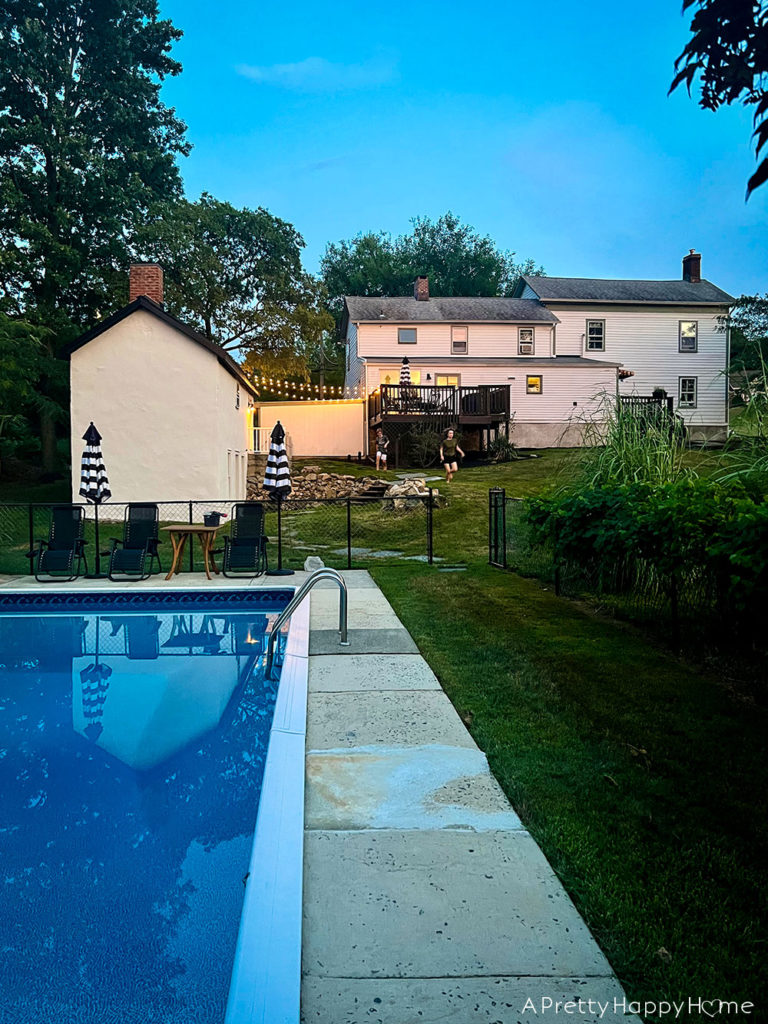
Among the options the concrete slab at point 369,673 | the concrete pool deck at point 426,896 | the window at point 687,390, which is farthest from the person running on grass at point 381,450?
the concrete pool deck at point 426,896

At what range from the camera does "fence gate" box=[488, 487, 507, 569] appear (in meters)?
11.0

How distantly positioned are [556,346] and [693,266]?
8.76m

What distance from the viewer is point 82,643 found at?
808cm

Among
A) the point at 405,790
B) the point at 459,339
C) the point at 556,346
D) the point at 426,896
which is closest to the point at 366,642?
the point at 405,790

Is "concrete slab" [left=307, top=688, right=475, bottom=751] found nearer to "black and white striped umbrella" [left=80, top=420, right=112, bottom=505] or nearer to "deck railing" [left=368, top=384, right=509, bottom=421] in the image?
"black and white striped umbrella" [left=80, top=420, right=112, bottom=505]

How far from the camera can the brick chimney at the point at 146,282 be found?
18.5 metres

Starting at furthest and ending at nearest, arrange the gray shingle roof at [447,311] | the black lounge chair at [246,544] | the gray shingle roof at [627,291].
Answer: the gray shingle roof at [627,291], the gray shingle roof at [447,311], the black lounge chair at [246,544]

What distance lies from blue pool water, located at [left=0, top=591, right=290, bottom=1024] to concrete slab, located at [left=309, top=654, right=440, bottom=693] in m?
0.48

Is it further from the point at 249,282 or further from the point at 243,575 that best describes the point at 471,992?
the point at 249,282

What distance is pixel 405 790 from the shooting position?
3494 mm

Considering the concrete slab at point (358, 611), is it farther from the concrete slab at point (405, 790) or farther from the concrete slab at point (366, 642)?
the concrete slab at point (405, 790)

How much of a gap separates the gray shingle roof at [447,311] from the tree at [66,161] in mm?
9569

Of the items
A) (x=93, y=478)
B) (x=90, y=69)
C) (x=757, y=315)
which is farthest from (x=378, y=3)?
(x=93, y=478)

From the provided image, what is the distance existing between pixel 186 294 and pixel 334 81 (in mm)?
23350
